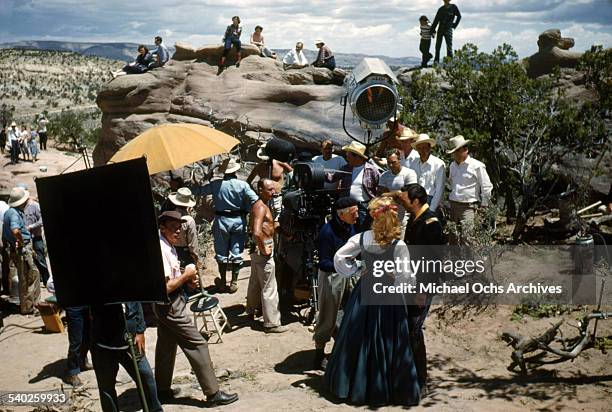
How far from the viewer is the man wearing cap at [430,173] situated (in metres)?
7.30

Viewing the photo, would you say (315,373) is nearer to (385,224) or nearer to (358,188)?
(385,224)

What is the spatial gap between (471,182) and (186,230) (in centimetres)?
341

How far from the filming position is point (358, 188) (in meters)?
6.91

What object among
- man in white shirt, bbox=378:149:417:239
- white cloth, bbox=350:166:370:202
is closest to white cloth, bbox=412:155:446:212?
man in white shirt, bbox=378:149:417:239

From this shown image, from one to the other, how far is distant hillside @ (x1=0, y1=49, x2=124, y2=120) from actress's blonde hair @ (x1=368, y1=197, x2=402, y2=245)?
45162mm

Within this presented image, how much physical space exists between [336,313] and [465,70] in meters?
4.83

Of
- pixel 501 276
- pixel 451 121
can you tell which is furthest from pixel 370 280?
pixel 451 121

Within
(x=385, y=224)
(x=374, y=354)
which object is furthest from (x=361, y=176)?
(x=374, y=354)

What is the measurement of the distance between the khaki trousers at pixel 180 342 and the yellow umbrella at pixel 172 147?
1.82 meters

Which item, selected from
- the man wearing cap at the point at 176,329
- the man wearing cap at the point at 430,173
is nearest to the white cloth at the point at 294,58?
the man wearing cap at the point at 430,173

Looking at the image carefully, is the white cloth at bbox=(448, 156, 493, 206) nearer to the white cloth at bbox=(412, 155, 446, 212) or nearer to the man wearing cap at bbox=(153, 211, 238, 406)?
the white cloth at bbox=(412, 155, 446, 212)

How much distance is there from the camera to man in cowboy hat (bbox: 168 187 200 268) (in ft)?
20.9

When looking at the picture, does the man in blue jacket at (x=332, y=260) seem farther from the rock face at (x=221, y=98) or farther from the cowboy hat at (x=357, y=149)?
the rock face at (x=221, y=98)

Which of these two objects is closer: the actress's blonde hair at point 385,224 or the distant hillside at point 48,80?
the actress's blonde hair at point 385,224
